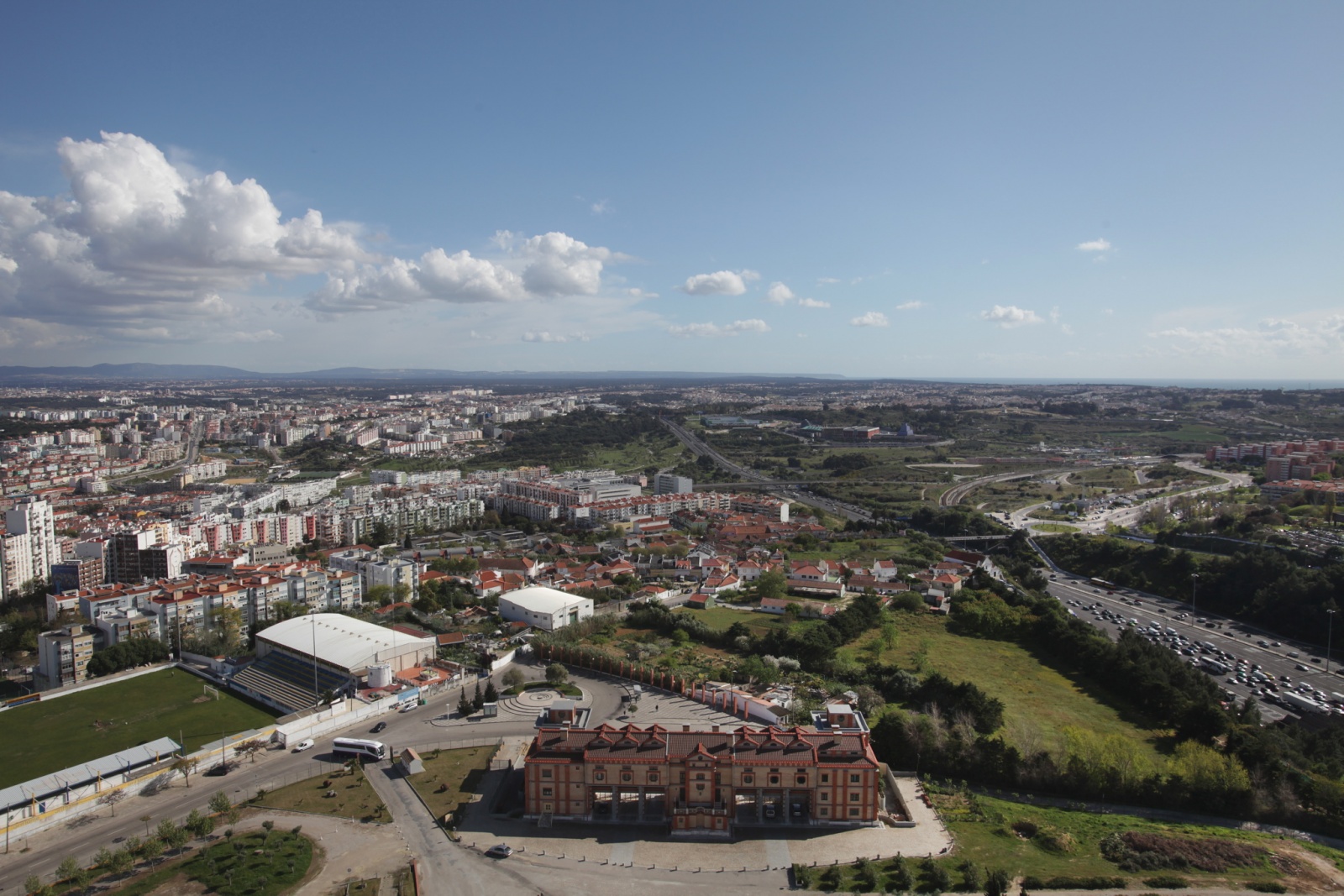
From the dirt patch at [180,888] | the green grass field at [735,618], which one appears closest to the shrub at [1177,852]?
the green grass field at [735,618]

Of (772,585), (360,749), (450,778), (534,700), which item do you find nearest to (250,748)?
(360,749)

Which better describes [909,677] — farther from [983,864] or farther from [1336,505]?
[1336,505]

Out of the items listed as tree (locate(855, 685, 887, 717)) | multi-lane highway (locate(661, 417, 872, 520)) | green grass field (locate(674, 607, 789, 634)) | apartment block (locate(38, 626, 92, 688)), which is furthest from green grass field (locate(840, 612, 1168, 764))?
multi-lane highway (locate(661, 417, 872, 520))

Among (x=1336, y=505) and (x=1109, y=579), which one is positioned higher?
(x=1336, y=505)

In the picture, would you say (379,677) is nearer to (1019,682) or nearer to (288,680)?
(288,680)

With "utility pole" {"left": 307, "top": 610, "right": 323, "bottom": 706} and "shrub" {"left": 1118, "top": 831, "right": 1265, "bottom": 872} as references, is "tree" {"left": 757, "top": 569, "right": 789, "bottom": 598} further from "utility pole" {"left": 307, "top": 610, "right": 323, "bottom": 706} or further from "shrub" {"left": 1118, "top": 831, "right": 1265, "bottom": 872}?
"shrub" {"left": 1118, "top": 831, "right": 1265, "bottom": 872}

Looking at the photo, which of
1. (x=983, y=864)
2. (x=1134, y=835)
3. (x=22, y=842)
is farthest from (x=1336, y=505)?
(x=22, y=842)

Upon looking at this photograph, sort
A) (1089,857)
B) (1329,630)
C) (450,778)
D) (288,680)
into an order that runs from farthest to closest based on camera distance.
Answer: (1329,630)
(288,680)
(450,778)
(1089,857)

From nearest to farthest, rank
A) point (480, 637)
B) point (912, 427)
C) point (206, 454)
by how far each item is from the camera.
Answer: point (480, 637)
point (206, 454)
point (912, 427)
